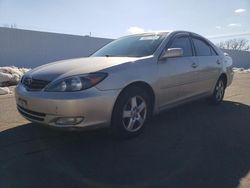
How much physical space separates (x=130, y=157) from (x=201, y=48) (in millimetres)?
3218

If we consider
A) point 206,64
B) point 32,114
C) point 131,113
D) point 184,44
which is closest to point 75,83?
point 32,114

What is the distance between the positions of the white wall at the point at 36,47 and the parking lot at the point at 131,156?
12.9 m

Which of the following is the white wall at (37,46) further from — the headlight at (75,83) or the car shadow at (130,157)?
the headlight at (75,83)

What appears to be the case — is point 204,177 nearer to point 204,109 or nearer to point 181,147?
point 181,147

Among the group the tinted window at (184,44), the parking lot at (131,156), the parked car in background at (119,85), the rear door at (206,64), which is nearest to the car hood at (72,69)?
the parked car in background at (119,85)

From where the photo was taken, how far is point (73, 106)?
3188 mm

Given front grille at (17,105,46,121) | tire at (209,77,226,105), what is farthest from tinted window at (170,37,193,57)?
front grille at (17,105,46,121)

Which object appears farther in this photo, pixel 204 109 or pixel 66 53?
pixel 66 53

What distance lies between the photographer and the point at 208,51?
584cm

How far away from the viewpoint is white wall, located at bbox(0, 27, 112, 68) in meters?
16.3

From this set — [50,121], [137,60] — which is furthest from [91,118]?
[137,60]

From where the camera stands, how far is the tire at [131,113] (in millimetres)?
3570

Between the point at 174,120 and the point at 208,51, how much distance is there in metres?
1.83

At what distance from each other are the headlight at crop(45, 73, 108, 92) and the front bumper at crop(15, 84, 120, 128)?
2.4 inches
